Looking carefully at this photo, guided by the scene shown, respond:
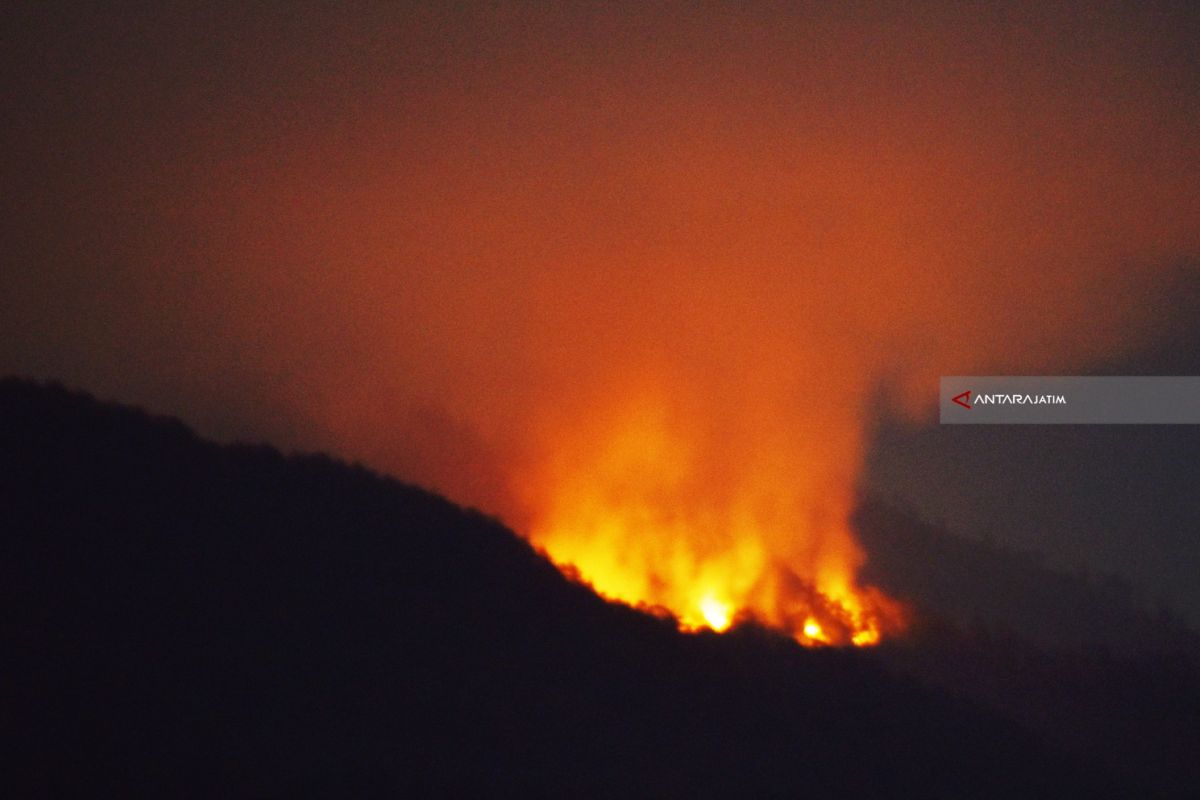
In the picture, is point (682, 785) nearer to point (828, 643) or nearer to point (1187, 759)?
point (828, 643)

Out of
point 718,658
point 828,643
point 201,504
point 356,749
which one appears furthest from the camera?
point 828,643

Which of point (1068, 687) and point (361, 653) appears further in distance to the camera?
point (1068, 687)

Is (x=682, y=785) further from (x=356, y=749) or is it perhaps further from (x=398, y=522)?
(x=398, y=522)

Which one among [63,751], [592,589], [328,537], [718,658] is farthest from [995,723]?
[63,751]

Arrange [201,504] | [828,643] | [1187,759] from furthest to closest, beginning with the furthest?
[1187,759] → [828,643] → [201,504]

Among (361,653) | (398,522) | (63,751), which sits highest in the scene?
(398,522)

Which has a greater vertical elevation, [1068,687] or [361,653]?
[1068,687]
